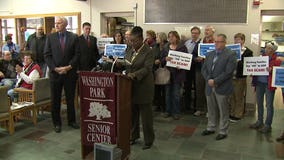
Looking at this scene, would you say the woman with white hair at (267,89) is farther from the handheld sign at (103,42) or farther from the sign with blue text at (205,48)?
the handheld sign at (103,42)

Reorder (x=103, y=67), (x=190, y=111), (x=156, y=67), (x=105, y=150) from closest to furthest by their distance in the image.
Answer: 1. (x=105, y=150)
2. (x=103, y=67)
3. (x=156, y=67)
4. (x=190, y=111)

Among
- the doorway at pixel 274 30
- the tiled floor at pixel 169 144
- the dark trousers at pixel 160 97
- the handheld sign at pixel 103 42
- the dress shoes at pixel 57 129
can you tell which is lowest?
the tiled floor at pixel 169 144

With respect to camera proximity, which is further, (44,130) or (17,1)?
(17,1)

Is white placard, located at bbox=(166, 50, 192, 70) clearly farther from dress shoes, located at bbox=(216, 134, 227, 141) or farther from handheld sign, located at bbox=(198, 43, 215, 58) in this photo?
dress shoes, located at bbox=(216, 134, 227, 141)

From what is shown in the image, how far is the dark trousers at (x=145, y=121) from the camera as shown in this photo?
129 inches

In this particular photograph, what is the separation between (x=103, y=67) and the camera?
2.98 m

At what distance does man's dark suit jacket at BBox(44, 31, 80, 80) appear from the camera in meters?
3.93

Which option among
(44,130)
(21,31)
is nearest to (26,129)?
(44,130)

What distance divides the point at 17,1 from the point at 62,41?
4.99 metres

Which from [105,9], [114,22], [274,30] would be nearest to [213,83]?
[105,9]

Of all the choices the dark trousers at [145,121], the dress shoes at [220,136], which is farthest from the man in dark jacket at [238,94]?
the dark trousers at [145,121]

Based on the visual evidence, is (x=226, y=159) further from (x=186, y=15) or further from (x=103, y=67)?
(x=186, y=15)

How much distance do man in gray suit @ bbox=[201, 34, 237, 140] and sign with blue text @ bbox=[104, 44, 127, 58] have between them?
1857 mm

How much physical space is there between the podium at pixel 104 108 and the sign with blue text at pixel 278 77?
7.03 feet
